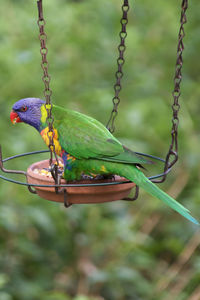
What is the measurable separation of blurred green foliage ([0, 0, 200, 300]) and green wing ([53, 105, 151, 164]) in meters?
1.27

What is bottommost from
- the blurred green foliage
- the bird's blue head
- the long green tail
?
the blurred green foliage

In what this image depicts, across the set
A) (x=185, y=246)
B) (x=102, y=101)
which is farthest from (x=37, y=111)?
(x=185, y=246)

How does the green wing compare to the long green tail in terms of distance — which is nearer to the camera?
the long green tail

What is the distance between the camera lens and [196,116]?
482 centimetres

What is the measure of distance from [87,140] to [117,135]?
226 cm

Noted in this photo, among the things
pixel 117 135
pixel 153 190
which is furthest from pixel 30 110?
pixel 117 135

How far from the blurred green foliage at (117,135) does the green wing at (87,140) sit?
1268 millimetres

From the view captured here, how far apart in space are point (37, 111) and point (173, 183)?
238 centimetres

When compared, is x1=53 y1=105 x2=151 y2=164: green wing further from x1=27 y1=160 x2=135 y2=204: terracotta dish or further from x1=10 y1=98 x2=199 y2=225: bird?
x1=27 y1=160 x2=135 y2=204: terracotta dish

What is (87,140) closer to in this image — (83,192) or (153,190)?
(83,192)

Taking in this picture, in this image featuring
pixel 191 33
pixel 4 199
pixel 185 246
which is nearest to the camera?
pixel 4 199

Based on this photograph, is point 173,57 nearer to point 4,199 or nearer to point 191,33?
point 191,33

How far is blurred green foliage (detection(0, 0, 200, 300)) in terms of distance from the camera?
3.56m

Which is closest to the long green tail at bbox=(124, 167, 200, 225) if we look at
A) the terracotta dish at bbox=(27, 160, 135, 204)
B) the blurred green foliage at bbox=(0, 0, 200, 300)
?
the terracotta dish at bbox=(27, 160, 135, 204)
